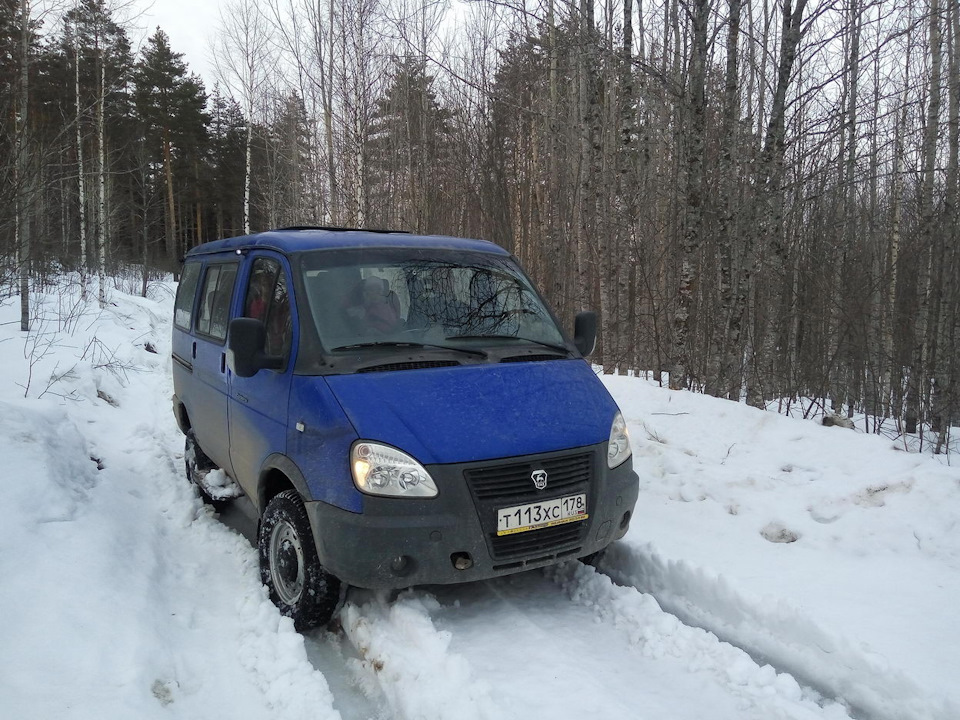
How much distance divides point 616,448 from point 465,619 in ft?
4.10

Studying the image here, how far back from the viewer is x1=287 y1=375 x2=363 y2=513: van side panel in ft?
10.1

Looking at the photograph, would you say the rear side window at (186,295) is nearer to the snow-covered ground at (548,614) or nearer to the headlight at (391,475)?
the snow-covered ground at (548,614)

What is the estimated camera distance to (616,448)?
3.58 meters

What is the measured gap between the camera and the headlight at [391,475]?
3012 millimetres

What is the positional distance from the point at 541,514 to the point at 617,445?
698 mm

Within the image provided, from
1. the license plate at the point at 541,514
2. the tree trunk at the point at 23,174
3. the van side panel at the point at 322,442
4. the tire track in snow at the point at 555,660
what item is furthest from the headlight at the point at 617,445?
the tree trunk at the point at 23,174

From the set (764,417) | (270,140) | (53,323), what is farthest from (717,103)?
(270,140)

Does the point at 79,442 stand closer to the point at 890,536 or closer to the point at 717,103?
the point at 890,536

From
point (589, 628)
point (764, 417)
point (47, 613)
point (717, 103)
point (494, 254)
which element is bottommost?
point (589, 628)

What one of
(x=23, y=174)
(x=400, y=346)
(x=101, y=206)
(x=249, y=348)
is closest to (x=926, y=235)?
(x=400, y=346)

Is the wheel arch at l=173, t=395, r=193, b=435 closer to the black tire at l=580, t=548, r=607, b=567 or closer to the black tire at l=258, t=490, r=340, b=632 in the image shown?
the black tire at l=258, t=490, r=340, b=632

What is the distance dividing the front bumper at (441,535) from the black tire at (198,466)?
253 centimetres

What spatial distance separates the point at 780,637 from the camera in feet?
11.0

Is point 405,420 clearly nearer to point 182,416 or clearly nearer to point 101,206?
point 182,416
